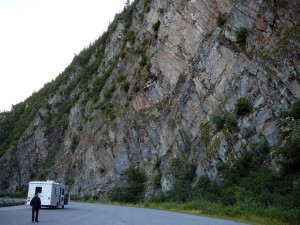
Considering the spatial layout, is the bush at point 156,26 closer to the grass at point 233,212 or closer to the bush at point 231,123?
the bush at point 231,123

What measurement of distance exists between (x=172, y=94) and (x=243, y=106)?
14891mm

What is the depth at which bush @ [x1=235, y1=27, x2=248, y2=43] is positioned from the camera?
131 feet

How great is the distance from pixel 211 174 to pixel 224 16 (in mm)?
19184

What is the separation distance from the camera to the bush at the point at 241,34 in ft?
131

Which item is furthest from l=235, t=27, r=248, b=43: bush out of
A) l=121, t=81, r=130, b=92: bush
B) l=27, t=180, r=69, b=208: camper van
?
l=27, t=180, r=69, b=208: camper van

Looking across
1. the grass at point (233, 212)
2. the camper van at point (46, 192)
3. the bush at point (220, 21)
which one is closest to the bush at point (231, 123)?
the grass at point (233, 212)

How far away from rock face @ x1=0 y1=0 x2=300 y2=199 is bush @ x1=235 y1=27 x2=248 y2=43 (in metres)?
0.20

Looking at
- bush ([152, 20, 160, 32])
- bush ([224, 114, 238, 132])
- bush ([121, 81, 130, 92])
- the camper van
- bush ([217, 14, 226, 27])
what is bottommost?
the camper van

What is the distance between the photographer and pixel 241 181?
30.2 m

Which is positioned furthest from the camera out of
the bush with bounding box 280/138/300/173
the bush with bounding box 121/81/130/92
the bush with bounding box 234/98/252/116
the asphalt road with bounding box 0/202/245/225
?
the bush with bounding box 121/81/130/92

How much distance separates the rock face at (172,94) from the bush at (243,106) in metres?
0.44

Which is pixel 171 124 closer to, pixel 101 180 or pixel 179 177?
pixel 179 177

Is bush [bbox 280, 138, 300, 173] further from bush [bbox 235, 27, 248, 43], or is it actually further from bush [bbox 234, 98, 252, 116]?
bush [bbox 235, 27, 248, 43]

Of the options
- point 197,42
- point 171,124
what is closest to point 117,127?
point 171,124
